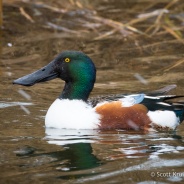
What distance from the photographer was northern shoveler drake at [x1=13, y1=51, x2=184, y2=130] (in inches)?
302

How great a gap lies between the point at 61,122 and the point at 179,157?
1.60 m

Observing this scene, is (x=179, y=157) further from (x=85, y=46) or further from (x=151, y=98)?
(x=85, y=46)

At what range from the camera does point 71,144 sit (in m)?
7.10

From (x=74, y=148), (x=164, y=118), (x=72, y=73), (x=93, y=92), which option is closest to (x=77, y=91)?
(x=72, y=73)

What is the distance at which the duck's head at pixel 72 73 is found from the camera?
7.93 meters

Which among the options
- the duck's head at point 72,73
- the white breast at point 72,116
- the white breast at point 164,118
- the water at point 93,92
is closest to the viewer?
the water at point 93,92

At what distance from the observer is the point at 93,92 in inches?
363

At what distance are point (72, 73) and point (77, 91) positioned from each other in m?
0.20

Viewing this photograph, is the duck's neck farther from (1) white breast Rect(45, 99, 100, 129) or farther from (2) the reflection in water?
(2) the reflection in water

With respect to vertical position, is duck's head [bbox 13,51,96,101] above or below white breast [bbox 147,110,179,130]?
above

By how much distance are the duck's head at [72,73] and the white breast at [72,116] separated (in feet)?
0.42

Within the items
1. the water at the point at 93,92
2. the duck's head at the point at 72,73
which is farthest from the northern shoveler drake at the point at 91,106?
the water at the point at 93,92

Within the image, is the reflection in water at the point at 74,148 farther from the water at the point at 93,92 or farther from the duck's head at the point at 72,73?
the duck's head at the point at 72,73

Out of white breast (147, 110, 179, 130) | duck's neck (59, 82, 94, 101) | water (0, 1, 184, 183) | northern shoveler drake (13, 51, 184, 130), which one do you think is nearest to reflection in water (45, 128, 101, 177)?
water (0, 1, 184, 183)
